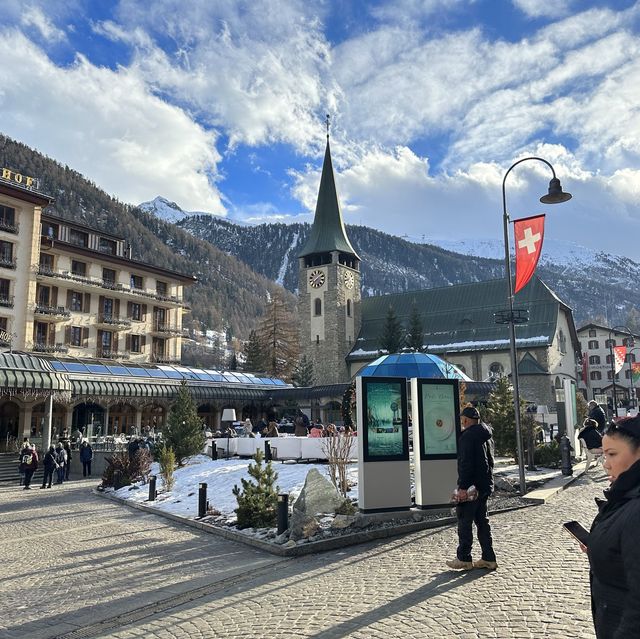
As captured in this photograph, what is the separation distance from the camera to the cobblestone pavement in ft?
18.6

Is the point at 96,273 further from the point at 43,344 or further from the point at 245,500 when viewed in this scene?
the point at 245,500

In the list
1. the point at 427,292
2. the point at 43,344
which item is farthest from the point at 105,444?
the point at 427,292

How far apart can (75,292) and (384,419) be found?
4097 centimetres

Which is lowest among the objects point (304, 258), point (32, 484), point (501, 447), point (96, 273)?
point (32, 484)

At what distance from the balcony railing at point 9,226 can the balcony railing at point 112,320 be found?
10031 mm

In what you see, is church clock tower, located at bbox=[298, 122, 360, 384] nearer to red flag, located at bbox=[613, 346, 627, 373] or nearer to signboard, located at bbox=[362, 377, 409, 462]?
red flag, located at bbox=[613, 346, 627, 373]

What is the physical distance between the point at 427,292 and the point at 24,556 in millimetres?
68191

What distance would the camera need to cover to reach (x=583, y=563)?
297 inches

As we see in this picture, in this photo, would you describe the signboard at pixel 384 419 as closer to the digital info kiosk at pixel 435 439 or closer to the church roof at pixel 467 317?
the digital info kiosk at pixel 435 439

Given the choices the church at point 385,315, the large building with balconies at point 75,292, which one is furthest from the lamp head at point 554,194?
the church at point 385,315

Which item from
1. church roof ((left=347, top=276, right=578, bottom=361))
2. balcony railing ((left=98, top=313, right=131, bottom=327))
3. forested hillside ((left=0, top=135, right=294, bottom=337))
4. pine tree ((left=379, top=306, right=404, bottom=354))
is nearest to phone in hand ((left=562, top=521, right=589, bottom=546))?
balcony railing ((left=98, top=313, right=131, bottom=327))

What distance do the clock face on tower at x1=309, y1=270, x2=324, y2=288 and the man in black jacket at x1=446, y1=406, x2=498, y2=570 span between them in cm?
6205

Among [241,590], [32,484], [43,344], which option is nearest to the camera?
[241,590]

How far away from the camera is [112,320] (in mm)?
48312
